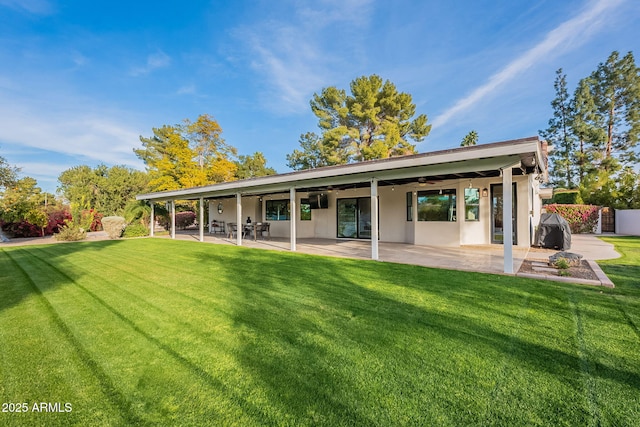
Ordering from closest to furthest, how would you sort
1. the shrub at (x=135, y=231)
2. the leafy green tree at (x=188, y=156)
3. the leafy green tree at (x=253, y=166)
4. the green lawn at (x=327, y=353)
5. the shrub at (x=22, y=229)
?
the green lawn at (x=327, y=353) → the shrub at (x=135, y=231) → the shrub at (x=22, y=229) → the leafy green tree at (x=188, y=156) → the leafy green tree at (x=253, y=166)

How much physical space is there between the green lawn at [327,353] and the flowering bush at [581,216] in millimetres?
12965

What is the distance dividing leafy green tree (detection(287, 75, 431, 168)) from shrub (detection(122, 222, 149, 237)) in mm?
13892

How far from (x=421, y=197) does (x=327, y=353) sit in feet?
27.3

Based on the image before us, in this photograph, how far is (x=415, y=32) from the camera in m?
14.2

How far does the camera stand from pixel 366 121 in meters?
22.6

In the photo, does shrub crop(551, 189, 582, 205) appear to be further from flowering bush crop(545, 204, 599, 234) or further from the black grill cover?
the black grill cover

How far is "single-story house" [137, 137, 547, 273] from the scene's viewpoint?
543 cm

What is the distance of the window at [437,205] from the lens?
30.3ft

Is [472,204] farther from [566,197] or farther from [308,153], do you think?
[308,153]

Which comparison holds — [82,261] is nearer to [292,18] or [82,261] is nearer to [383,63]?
[292,18]

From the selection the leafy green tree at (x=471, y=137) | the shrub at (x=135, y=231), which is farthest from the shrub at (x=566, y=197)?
the shrub at (x=135, y=231)

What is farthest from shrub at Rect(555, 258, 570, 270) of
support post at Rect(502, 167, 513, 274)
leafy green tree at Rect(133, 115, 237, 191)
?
leafy green tree at Rect(133, 115, 237, 191)

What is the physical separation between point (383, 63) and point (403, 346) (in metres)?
21.9

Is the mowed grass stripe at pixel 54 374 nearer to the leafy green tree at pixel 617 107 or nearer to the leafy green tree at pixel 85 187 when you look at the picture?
the leafy green tree at pixel 85 187
